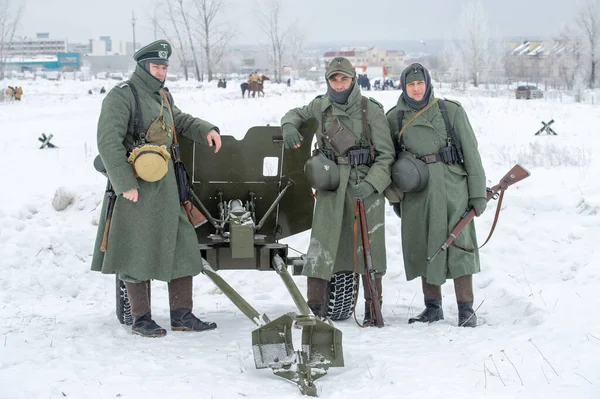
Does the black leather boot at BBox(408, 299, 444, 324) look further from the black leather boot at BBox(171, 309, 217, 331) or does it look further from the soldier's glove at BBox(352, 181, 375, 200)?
the black leather boot at BBox(171, 309, 217, 331)

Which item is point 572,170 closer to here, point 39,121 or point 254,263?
point 254,263

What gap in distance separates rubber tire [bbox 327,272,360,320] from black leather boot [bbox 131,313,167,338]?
1293 millimetres

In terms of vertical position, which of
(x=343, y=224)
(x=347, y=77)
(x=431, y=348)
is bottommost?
(x=431, y=348)

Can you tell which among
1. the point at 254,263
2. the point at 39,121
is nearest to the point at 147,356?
the point at 254,263

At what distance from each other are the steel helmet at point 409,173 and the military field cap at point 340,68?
2.37 feet

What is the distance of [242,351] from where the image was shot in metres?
5.11

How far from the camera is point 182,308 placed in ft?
18.9

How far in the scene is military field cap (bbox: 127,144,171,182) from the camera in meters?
5.25

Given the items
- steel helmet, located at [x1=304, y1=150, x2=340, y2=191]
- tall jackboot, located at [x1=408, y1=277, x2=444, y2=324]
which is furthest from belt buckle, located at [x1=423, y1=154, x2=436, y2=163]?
→ tall jackboot, located at [x1=408, y1=277, x2=444, y2=324]

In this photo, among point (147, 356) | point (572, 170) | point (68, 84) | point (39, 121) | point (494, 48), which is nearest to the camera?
point (147, 356)

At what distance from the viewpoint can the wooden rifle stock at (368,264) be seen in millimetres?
5770

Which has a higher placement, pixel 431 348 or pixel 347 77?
pixel 347 77

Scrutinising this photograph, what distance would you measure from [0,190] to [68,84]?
1831 inches

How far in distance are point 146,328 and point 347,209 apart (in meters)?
1.66
